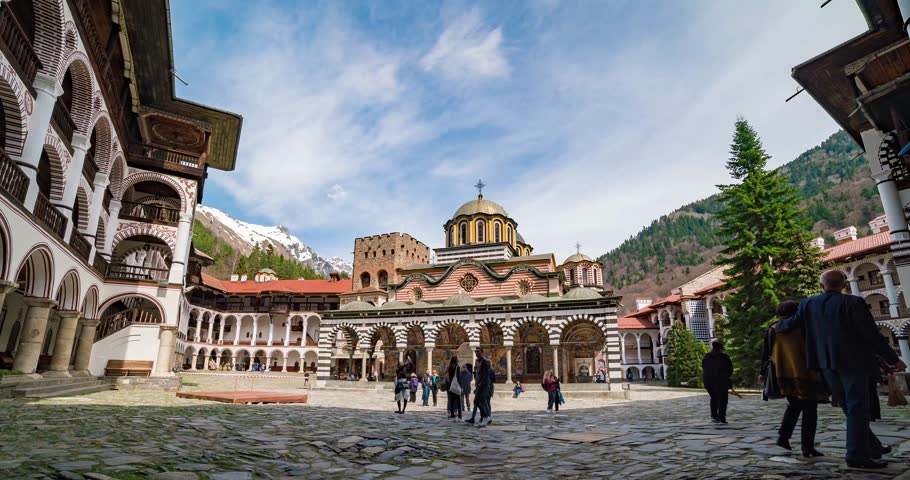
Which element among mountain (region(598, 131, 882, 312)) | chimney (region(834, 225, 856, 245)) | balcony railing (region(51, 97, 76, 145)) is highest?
mountain (region(598, 131, 882, 312))

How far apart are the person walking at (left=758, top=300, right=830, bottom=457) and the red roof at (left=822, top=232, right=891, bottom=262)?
104ft

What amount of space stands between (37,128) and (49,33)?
2592 millimetres

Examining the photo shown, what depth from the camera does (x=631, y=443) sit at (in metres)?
5.89

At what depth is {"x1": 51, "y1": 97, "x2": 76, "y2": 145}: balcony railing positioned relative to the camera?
13164mm

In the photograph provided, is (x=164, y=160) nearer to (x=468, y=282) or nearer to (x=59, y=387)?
(x=59, y=387)

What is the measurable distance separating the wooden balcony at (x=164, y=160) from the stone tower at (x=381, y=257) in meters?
24.1

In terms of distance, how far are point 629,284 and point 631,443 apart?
125377 mm

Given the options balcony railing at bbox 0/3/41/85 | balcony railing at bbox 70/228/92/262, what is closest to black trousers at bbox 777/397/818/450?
balcony railing at bbox 0/3/41/85

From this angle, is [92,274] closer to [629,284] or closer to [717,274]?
[717,274]

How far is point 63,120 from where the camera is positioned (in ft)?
45.2

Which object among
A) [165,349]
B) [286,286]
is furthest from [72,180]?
[286,286]

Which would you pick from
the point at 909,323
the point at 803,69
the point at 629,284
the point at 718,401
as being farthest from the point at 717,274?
the point at 629,284

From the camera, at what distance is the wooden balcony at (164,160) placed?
20484mm

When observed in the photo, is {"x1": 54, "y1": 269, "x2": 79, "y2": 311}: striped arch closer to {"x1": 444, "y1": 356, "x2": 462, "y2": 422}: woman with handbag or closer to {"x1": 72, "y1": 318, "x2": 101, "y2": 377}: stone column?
{"x1": 72, "y1": 318, "x2": 101, "y2": 377}: stone column
